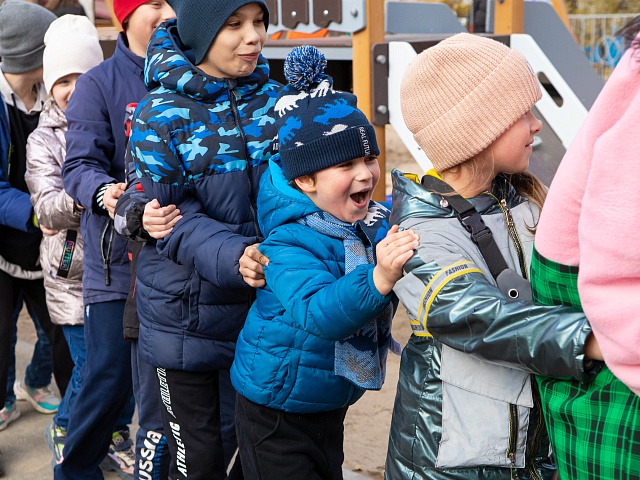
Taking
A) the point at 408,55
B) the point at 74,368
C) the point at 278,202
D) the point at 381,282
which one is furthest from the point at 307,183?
the point at 408,55

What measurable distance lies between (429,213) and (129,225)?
1.23 meters

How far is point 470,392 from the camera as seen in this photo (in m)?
1.81

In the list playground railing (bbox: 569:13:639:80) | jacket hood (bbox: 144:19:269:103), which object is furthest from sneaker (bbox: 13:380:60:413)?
playground railing (bbox: 569:13:639:80)

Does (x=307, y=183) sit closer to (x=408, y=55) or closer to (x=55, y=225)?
(x=55, y=225)

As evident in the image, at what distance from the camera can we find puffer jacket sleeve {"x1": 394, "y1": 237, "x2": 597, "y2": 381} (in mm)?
1482

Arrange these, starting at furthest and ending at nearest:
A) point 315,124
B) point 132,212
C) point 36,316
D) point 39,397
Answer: point 39,397
point 36,316
point 132,212
point 315,124

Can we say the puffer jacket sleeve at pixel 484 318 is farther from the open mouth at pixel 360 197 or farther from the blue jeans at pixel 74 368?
the blue jeans at pixel 74 368

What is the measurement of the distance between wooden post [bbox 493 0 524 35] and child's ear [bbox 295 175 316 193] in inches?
172

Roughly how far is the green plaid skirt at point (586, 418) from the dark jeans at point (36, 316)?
2.99 m

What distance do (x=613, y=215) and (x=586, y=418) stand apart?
41 centimetres

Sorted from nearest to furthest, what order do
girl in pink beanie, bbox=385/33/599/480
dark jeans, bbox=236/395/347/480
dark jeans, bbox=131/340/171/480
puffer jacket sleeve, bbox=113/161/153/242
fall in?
girl in pink beanie, bbox=385/33/599/480, dark jeans, bbox=236/395/347/480, puffer jacket sleeve, bbox=113/161/153/242, dark jeans, bbox=131/340/171/480

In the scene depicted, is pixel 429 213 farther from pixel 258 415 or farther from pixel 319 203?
pixel 258 415

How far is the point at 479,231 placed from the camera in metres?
1.85

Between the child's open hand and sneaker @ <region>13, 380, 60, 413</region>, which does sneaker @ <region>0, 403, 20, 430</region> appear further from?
the child's open hand
